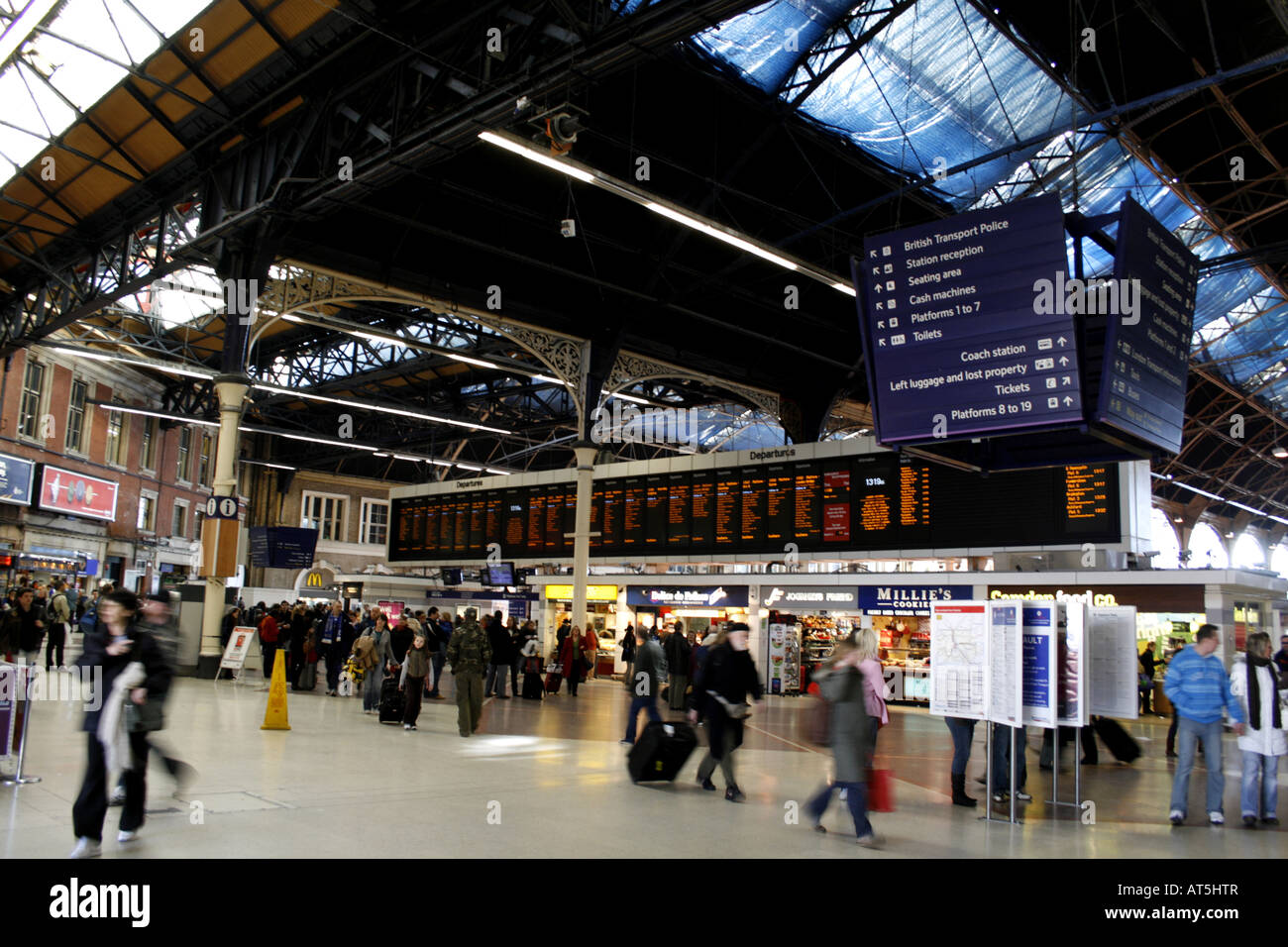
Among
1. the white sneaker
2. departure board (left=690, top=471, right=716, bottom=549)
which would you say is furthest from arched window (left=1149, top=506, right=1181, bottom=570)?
the white sneaker

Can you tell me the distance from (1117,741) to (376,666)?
10703 mm

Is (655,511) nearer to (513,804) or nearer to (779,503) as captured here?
(779,503)

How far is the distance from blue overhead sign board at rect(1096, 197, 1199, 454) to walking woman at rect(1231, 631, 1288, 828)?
7.51 ft

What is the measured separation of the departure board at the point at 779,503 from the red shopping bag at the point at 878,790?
14.1 meters

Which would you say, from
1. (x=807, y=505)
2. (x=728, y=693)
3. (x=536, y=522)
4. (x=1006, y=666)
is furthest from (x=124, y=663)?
(x=536, y=522)

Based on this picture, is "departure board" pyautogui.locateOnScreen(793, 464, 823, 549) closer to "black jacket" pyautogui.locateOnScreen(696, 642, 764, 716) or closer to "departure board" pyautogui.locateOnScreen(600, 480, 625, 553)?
"departure board" pyautogui.locateOnScreen(600, 480, 625, 553)

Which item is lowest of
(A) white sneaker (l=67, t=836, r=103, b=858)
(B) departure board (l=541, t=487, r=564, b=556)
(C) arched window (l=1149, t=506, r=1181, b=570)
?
(A) white sneaker (l=67, t=836, r=103, b=858)

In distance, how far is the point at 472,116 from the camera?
1102 centimetres

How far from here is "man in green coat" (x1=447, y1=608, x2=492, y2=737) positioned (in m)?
11.9

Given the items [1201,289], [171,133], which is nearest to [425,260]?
[171,133]

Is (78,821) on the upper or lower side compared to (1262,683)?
lower

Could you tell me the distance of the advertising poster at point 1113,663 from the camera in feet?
29.8
